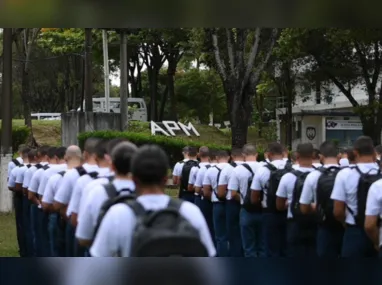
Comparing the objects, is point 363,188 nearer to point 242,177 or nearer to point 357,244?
point 357,244

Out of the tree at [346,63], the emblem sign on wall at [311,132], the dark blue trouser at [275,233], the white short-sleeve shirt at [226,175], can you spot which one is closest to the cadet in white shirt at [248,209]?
the white short-sleeve shirt at [226,175]

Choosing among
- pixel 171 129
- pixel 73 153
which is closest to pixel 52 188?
pixel 73 153

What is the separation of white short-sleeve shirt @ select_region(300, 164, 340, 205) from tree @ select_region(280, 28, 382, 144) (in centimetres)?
1387

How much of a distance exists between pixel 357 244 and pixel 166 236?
9.94ft

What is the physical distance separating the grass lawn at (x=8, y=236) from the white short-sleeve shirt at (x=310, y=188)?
2.52 m

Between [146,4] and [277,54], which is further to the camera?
[277,54]

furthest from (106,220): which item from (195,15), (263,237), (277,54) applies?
(277,54)

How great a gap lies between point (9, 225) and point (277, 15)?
10025 millimetres

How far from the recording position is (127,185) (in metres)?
3.66

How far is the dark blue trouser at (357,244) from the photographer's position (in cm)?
527

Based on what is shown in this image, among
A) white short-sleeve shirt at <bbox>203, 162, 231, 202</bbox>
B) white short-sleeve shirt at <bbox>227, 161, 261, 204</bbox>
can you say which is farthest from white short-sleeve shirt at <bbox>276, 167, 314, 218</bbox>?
white short-sleeve shirt at <bbox>203, 162, 231, 202</bbox>

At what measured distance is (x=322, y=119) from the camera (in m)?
31.3

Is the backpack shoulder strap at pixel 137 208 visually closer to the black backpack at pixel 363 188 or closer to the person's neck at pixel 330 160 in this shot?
the black backpack at pixel 363 188

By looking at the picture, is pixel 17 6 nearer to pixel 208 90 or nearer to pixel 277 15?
pixel 277 15
